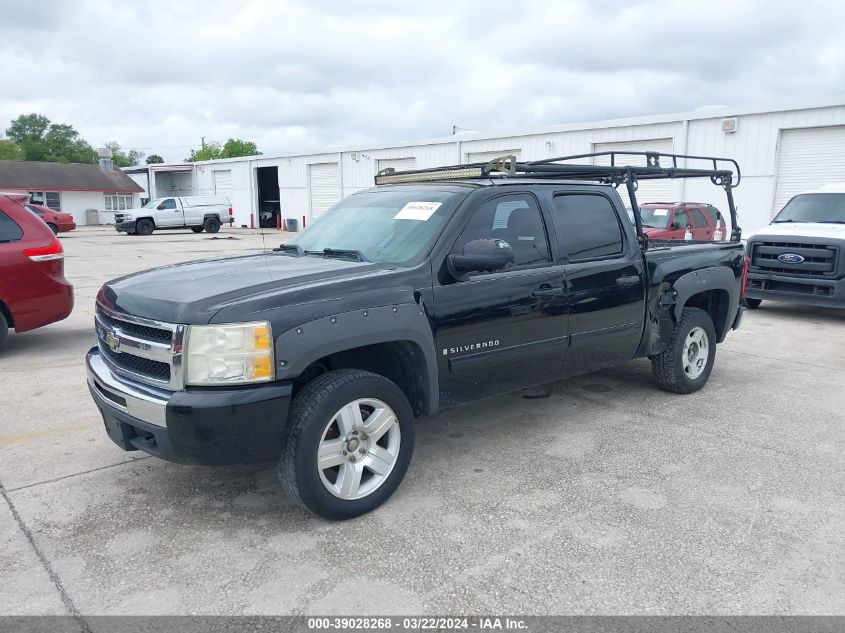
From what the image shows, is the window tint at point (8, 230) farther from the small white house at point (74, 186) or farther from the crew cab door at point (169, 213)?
the small white house at point (74, 186)

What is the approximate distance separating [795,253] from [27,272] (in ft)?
33.0

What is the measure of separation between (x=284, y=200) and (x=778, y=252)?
104 ft

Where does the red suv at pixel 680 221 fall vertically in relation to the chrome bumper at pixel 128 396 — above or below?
above

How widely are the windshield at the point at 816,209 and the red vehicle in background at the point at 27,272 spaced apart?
10689mm

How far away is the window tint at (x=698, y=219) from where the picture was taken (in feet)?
45.6

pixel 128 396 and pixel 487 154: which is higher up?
pixel 487 154

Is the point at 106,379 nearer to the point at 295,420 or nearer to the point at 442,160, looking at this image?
the point at 295,420

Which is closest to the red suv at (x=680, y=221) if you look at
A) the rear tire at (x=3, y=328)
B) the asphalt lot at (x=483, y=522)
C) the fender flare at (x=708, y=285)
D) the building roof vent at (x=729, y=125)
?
the building roof vent at (x=729, y=125)

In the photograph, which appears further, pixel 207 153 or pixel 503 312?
pixel 207 153

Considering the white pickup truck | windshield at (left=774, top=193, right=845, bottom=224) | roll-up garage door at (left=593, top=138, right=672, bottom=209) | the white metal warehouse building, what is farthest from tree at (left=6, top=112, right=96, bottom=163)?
windshield at (left=774, top=193, right=845, bottom=224)

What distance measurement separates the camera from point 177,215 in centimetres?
3356

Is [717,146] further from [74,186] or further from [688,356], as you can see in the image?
[74,186]

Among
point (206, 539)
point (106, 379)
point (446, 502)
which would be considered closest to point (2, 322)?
point (106, 379)

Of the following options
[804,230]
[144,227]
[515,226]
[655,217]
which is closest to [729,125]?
[655,217]
